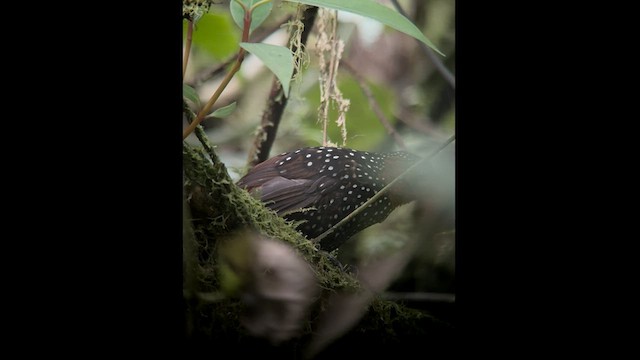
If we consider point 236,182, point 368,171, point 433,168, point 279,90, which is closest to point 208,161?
point 236,182

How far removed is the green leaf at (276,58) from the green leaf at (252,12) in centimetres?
11

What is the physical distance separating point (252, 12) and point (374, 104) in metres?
0.35

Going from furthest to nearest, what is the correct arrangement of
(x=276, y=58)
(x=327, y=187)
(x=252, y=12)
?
(x=327, y=187)
(x=252, y=12)
(x=276, y=58)

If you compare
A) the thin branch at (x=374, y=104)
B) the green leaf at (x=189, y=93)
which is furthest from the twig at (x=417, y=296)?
the green leaf at (x=189, y=93)

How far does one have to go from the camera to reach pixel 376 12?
167 cm

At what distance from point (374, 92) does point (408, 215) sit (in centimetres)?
29

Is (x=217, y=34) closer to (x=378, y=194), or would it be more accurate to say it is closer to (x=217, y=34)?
(x=217, y=34)

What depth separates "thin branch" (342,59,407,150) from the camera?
183 cm

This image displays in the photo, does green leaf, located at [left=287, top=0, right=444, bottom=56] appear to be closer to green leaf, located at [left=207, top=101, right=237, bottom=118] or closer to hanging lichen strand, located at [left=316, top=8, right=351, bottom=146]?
Answer: hanging lichen strand, located at [left=316, top=8, right=351, bottom=146]

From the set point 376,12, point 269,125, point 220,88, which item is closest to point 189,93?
point 220,88

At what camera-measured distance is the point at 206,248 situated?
1.77 meters

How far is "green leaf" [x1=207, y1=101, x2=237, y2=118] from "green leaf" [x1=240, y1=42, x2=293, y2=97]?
0.56 feet

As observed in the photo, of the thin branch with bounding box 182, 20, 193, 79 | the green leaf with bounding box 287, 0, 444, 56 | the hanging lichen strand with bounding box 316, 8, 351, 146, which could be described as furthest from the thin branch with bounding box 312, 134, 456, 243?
the thin branch with bounding box 182, 20, 193, 79
